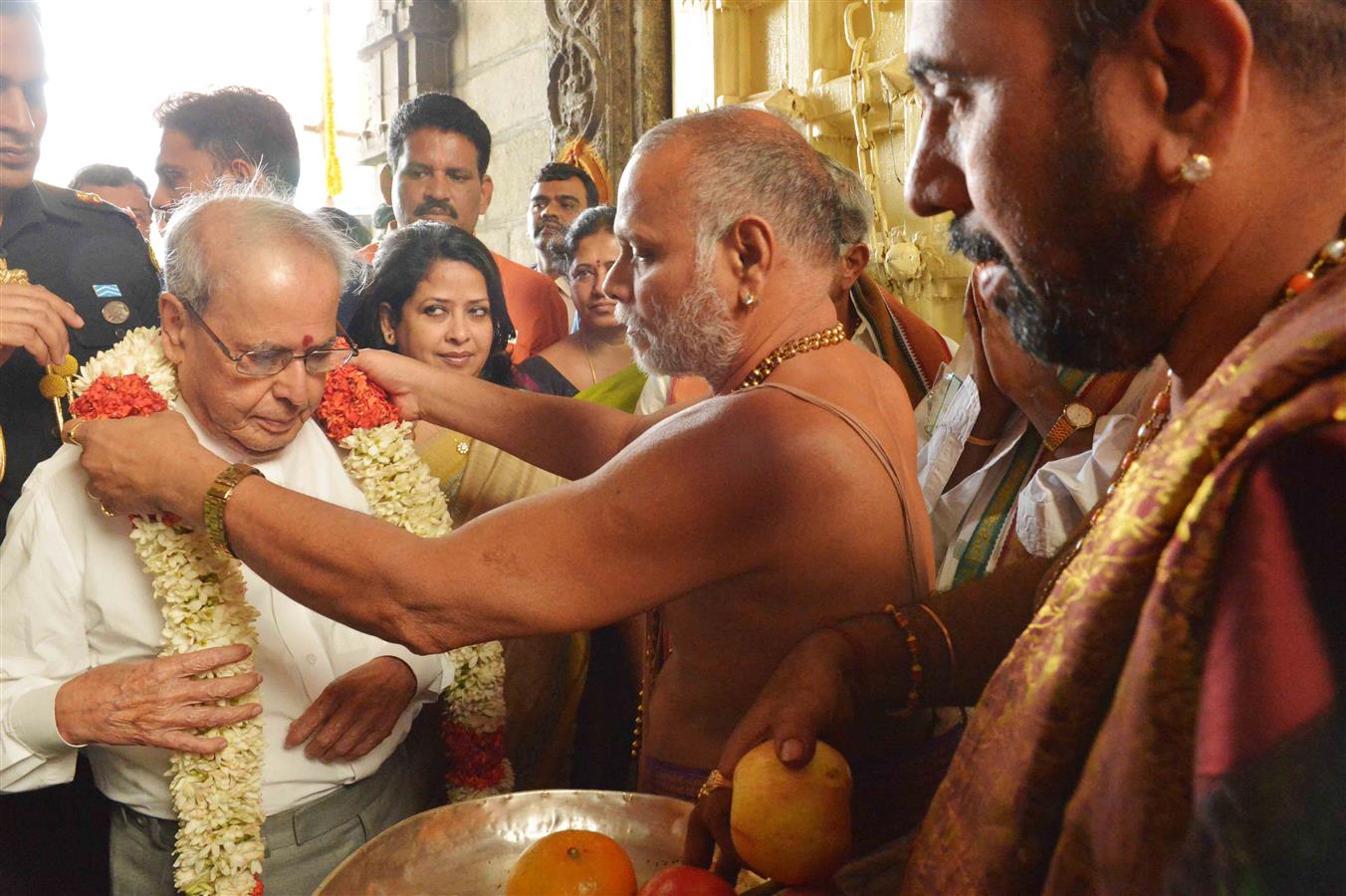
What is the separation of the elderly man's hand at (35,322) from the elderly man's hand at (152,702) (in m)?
0.88

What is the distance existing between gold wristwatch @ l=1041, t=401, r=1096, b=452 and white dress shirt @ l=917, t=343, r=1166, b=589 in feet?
0.10

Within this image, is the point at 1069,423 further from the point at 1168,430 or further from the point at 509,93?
the point at 509,93

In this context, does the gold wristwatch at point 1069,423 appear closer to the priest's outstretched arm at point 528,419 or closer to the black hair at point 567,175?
the priest's outstretched arm at point 528,419

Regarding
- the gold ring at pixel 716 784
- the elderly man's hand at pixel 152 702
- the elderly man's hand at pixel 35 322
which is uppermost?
the elderly man's hand at pixel 35 322

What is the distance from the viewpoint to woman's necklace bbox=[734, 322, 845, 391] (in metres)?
2.09

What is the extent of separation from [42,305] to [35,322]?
50mm

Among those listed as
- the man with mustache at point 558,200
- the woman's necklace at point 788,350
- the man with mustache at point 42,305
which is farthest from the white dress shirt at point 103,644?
the man with mustache at point 558,200

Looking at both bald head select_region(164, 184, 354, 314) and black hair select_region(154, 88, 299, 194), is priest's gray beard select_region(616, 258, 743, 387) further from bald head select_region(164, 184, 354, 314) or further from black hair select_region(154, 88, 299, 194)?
black hair select_region(154, 88, 299, 194)

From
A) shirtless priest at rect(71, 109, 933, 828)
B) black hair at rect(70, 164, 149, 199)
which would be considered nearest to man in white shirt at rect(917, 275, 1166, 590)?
shirtless priest at rect(71, 109, 933, 828)

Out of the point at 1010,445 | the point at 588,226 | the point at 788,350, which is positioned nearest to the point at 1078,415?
the point at 1010,445

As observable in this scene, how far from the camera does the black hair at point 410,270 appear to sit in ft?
11.3

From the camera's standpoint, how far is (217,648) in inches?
79.8

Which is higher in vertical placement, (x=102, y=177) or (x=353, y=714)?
(x=102, y=177)

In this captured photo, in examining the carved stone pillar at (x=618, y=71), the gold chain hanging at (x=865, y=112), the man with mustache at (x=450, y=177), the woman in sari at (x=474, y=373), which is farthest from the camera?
the carved stone pillar at (x=618, y=71)
